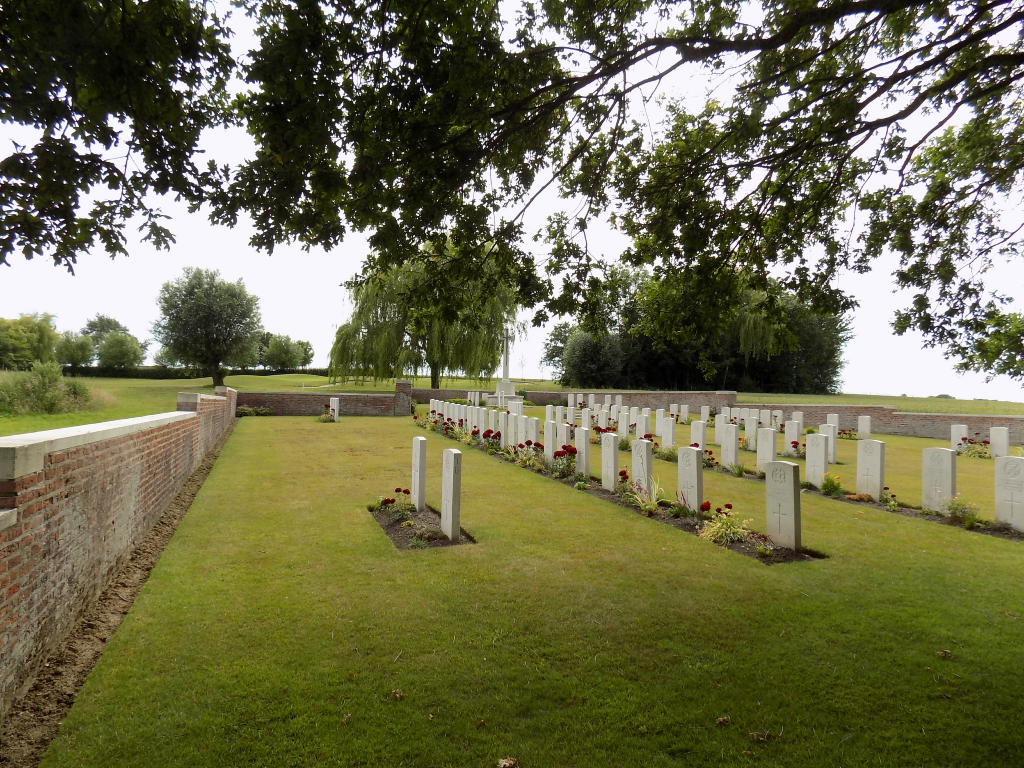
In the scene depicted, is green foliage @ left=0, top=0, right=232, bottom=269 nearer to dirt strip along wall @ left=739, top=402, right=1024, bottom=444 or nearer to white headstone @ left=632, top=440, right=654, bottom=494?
white headstone @ left=632, top=440, right=654, bottom=494

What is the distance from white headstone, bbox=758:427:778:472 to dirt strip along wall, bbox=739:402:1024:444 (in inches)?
529

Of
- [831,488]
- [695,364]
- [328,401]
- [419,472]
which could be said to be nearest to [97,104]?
[419,472]

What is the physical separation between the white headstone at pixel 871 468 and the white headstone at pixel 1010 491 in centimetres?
146

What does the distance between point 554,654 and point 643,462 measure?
4.57 metres

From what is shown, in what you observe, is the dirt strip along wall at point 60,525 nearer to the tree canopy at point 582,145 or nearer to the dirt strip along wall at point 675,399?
the tree canopy at point 582,145

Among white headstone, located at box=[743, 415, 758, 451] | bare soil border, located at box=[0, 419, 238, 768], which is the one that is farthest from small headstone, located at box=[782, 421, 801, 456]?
bare soil border, located at box=[0, 419, 238, 768]

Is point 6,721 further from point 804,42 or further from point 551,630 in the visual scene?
point 804,42

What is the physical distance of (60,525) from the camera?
3271 mm

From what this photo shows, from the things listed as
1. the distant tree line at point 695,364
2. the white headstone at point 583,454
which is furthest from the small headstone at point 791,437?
the distant tree line at point 695,364

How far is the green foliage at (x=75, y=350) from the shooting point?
168ft

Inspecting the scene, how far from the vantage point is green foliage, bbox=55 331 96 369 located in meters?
51.3

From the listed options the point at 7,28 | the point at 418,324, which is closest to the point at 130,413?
the point at 418,324

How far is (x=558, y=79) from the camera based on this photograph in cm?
471

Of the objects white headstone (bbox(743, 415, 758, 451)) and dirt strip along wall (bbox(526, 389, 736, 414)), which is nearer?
white headstone (bbox(743, 415, 758, 451))
